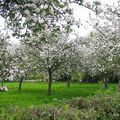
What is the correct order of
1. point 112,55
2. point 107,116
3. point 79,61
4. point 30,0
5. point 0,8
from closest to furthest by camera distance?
point 30,0 < point 0,8 < point 107,116 < point 112,55 < point 79,61

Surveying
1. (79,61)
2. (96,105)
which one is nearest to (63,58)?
(79,61)

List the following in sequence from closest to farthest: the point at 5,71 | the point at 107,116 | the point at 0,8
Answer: the point at 0,8
the point at 5,71
the point at 107,116

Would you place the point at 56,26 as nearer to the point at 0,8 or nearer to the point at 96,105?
the point at 0,8

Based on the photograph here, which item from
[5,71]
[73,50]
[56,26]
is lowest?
[5,71]

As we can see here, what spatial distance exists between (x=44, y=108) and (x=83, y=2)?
275 centimetres

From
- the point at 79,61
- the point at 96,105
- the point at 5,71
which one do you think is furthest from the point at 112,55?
the point at 79,61

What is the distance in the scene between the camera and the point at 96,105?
9305mm

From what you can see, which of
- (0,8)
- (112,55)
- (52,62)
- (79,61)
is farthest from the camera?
(79,61)

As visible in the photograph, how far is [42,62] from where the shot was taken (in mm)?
36375

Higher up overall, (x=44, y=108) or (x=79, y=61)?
(x=79, y=61)

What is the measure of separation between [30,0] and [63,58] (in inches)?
1176

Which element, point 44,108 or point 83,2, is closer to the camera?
point 83,2

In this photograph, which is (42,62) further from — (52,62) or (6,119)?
(6,119)

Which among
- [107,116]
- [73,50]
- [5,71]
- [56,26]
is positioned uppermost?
[73,50]
